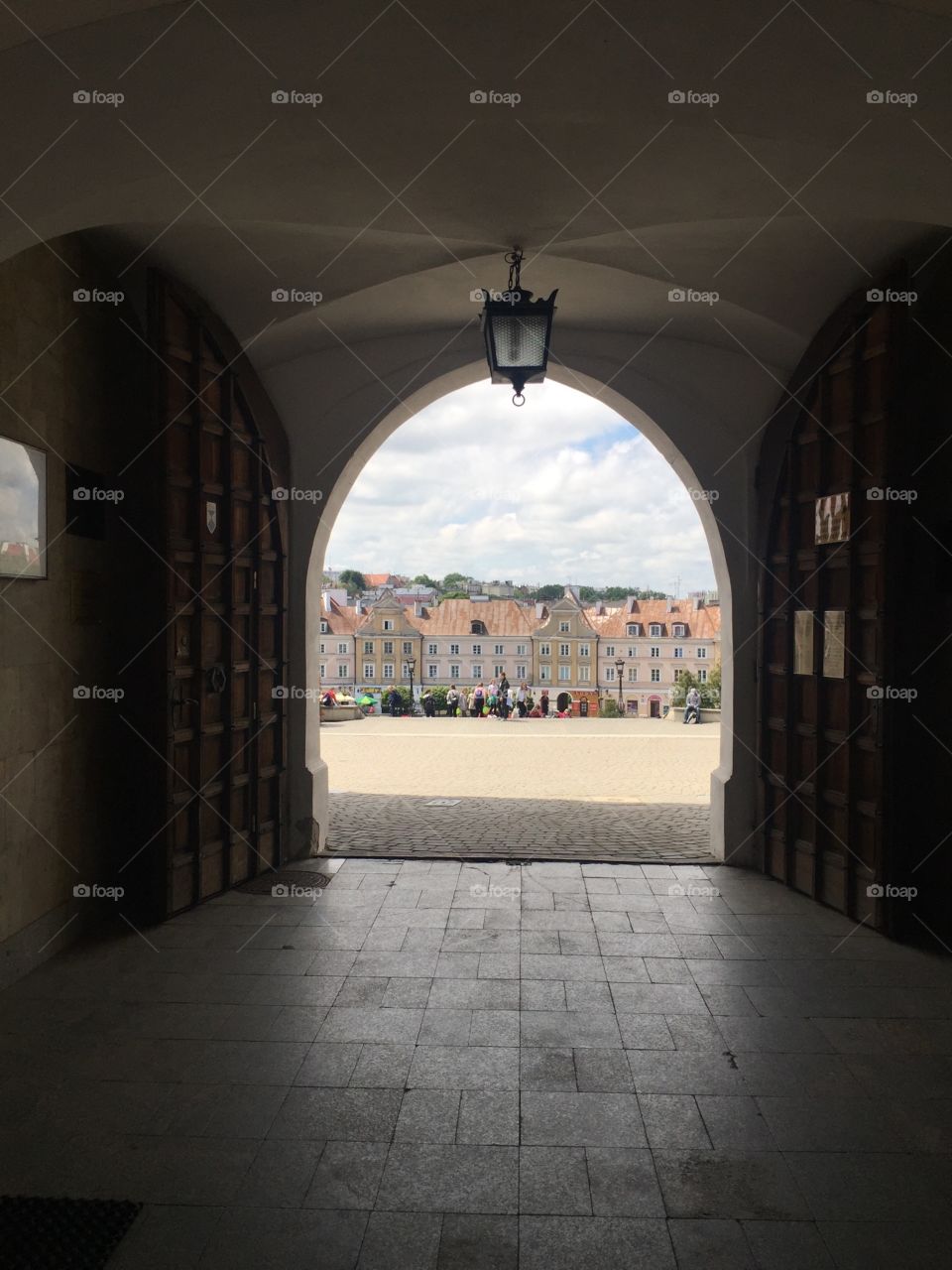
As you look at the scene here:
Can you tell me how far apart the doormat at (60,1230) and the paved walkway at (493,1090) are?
0.21 ft

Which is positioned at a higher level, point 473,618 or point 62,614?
point 473,618

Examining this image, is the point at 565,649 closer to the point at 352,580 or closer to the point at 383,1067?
the point at 352,580

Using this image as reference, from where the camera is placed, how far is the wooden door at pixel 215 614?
6.07m

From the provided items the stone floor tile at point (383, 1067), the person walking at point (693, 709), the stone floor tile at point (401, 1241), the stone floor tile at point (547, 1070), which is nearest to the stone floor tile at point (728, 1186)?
the stone floor tile at point (547, 1070)

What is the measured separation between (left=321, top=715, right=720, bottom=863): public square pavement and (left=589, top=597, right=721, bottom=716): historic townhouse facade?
6080 centimetres

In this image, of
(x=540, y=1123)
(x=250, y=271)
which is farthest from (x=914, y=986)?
(x=250, y=271)

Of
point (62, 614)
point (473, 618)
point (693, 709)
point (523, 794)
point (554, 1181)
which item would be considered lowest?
point (554, 1181)

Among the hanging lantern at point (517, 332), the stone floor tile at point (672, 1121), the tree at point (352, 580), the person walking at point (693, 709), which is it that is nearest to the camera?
the stone floor tile at point (672, 1121)

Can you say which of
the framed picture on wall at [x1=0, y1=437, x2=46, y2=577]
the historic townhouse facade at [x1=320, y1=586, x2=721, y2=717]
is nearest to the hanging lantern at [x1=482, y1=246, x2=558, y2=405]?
the framed picture on wall at [x1=0, y1=437, x2=46, y2=577]

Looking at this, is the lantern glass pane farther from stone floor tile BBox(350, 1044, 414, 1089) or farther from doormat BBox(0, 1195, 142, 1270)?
doormat BBox(0, 1195, 142, 1270)

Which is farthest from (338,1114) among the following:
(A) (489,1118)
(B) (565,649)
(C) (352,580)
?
(C) (352,580)

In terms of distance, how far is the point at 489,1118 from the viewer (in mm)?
3631

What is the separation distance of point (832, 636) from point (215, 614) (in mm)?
4382

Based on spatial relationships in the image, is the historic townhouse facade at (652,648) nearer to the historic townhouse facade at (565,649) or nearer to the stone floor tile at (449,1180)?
the historic townhouse facade at (565,649)
